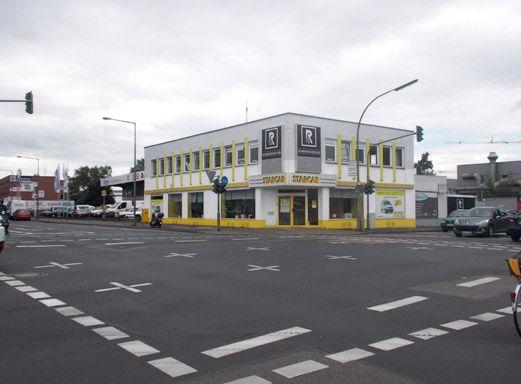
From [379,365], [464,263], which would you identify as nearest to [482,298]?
[379,365]

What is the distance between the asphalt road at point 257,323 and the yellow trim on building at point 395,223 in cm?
2707

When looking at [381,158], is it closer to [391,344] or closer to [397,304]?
[397,304]

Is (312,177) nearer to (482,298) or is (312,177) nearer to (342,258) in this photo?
(342,258)

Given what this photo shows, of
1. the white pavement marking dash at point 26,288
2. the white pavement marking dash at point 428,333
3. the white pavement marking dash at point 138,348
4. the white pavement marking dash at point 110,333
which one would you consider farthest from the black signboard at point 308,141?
the white pavement marking dash at point 138,348

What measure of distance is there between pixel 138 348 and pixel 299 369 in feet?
6.04

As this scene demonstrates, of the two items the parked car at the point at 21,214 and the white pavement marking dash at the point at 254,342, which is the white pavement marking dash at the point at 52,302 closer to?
the white pavement marking dash at the point at 254,342

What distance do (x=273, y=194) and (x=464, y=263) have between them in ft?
77.4

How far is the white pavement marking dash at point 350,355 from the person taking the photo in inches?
205

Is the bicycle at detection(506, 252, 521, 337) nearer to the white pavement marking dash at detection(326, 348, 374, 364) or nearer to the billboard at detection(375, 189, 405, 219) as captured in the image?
the white pavement marking dash at detection(326, 348, 374, 364)

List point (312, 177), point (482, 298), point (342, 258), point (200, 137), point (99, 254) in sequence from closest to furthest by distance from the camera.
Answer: point (482, 298) → point (342, 258) → point (99, 254) → point (312, 177) → point (200, 137)

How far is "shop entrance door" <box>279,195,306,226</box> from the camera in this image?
3641cm

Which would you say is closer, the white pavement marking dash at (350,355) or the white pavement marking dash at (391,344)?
the white pavement marking dash at (350,355)

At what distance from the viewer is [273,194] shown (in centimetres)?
3656

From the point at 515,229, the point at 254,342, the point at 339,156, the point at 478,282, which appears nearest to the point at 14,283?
the point at 254,342
